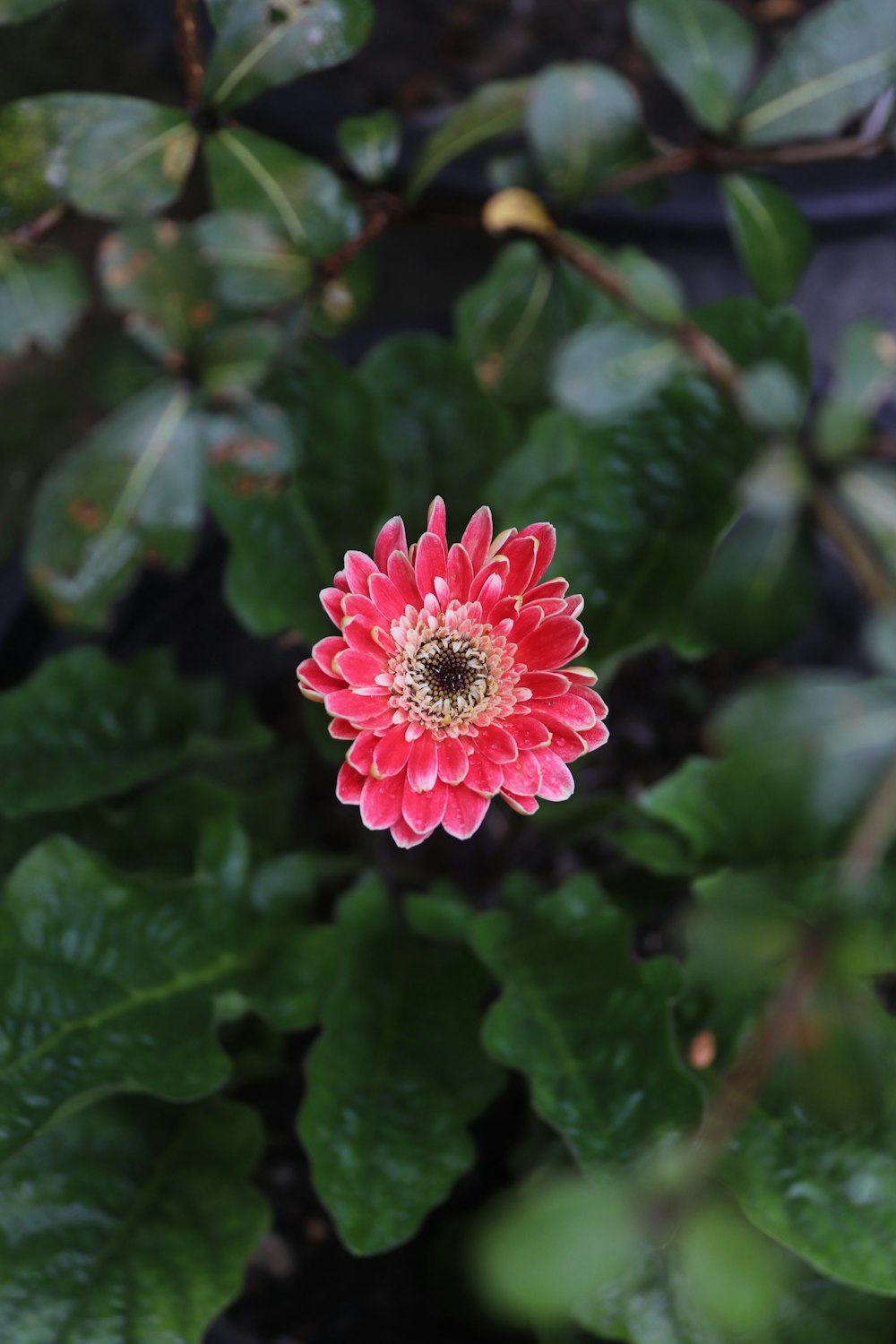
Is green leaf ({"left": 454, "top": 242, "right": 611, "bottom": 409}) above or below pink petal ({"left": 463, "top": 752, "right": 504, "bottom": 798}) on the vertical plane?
below

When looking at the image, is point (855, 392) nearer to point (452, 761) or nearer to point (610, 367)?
point (610, 367)

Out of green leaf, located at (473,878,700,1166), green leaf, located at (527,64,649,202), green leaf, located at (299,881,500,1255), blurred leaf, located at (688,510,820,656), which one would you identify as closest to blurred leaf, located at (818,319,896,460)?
blurred leaf, located at (688,510,820,656)

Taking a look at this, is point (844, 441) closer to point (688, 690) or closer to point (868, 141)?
point (868, 141)

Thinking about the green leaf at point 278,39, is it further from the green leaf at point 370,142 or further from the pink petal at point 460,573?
the pink petal at point 460,573

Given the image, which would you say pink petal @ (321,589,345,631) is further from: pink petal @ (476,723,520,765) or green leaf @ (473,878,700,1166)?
green leaf @ (473,878,700,1166)

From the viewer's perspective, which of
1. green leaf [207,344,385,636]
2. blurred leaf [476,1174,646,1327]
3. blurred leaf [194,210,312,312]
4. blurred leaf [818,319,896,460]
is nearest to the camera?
blurred leaf [476,1174,646,1327]
